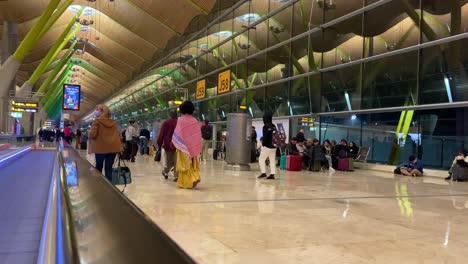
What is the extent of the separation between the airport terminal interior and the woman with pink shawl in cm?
3

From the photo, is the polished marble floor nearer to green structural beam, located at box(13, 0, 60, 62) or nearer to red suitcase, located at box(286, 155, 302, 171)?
red suitcase, located at box(286, 155, 302, 171)

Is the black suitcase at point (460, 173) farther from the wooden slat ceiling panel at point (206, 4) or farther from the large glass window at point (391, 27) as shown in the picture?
the wooden slat ceiling panel at point (206, 4)

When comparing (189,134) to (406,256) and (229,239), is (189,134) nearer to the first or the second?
(229,239)

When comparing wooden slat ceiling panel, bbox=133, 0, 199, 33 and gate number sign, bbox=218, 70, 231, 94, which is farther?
wooden slat ceiling panel, bbox=133, 0, 199, 33

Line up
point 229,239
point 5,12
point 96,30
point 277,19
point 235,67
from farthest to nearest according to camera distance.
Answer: point 96,30 → point 5,12 → point 235,67 → point 277,19 → point 229,239

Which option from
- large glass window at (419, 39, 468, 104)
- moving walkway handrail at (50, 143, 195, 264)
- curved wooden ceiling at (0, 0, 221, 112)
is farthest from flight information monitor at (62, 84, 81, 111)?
moving walkway handrail at (50, 143, 195, 264)

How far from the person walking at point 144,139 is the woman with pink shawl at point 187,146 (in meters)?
13.9

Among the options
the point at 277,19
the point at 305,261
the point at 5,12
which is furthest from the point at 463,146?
the point at 5,12

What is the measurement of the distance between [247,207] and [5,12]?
107 ft

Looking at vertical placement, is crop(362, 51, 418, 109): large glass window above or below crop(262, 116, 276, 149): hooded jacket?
above

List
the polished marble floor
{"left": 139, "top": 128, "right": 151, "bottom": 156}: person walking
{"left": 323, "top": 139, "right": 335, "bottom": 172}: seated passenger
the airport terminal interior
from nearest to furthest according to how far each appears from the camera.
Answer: the airport terminal interior, the polished marble floor, {"left": 323, "top": 139, "right": 335, "bottom": 172}: seated passenger, {"left": 139, "top": 128, "right": 151, "bottom": 156}: person walking

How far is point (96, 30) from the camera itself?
47562 millimetres

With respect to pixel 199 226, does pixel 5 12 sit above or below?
above

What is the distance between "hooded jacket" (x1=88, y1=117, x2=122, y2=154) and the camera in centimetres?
730
